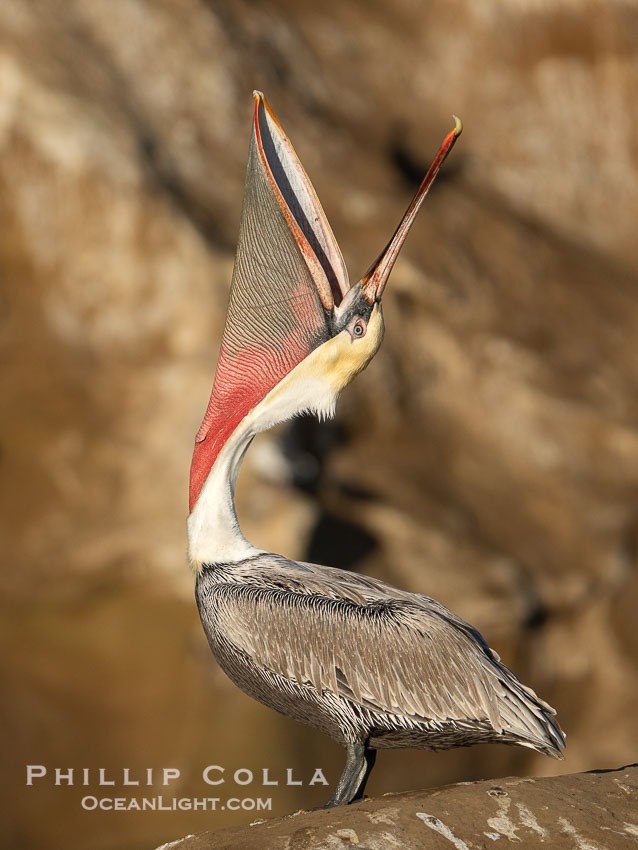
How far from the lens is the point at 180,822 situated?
23.8 feet

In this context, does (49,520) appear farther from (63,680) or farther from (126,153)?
(126,153)

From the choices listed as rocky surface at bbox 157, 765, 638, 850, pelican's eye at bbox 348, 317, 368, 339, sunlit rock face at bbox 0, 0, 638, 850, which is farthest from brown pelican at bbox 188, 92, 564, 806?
sunlit rock face at bbox 0, 0, 638, 850

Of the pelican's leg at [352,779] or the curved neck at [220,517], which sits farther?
the curved neck at [220,517]

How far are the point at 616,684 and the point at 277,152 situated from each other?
6033mm

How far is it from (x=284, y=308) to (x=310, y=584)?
1197 mm

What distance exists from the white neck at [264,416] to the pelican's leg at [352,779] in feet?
3.21

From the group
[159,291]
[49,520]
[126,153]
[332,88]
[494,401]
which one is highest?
[332,88]

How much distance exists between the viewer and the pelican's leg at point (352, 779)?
395cm

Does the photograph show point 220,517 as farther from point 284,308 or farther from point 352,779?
point 352,779

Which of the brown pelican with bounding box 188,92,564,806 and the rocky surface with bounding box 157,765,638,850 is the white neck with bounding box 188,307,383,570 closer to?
the brown pelican with bounding box 188,92,564,806

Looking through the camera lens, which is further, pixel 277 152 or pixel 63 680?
pixel 63 680

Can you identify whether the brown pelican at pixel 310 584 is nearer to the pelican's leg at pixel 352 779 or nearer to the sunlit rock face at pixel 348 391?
the pelican's leg at pixel 352 779

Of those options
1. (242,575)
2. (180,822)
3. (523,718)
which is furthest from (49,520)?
(523,718)

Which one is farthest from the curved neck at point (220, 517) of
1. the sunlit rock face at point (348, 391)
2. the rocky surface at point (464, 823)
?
the sunlit rock face at point (348, 391)
